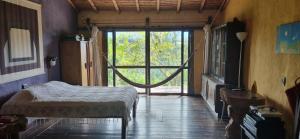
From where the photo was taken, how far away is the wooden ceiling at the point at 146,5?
5.33 meters

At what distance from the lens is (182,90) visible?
607 cm

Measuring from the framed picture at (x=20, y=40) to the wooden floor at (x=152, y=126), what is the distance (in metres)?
0.90

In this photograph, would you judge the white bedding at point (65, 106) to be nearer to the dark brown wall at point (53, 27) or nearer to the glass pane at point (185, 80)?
the dark brown wall at point (53, 27)

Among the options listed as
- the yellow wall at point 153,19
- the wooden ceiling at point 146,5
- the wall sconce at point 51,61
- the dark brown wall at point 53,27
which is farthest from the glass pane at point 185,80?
the wall sconce at point 51,61

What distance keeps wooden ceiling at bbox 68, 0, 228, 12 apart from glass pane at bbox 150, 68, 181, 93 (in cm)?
146

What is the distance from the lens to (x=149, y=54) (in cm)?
593

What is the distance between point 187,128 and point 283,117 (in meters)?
1.36

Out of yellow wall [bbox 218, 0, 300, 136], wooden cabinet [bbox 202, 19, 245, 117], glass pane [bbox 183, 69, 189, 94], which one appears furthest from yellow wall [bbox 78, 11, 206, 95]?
yellow wall [bbox 218, 0, 300, 136]

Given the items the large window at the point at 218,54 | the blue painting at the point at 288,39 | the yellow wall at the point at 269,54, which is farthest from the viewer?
the large window at the point at 218,54

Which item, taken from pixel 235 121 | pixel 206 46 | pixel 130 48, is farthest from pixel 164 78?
pixel 235 121

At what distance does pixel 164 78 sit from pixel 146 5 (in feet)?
5.87

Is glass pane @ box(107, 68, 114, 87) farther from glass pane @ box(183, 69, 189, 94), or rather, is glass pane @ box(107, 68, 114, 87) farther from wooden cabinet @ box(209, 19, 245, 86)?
wooden cabinet @ box(209, 19, 245, 86)

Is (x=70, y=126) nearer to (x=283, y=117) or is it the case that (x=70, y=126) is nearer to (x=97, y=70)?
(x=97, y=70)

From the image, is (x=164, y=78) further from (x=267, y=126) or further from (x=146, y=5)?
(x=267, y=126)
